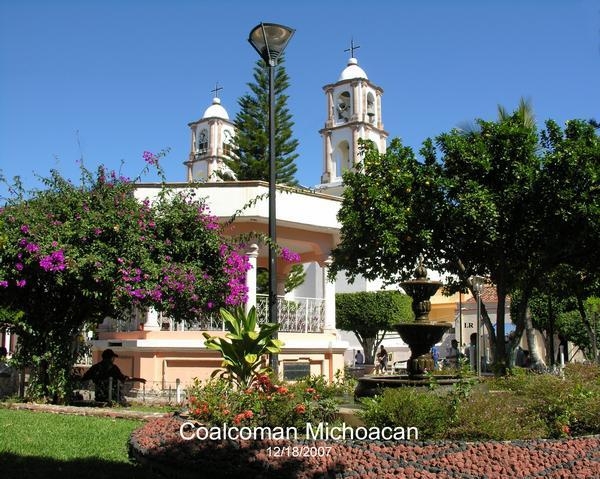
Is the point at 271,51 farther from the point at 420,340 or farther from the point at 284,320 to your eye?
the point at 284,320

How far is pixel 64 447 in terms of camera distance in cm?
750

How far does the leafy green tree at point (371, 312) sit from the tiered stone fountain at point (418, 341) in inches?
866

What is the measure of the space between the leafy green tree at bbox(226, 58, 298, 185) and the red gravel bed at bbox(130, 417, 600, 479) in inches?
965

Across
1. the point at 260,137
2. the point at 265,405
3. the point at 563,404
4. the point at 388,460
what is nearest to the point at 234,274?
the point at 265,405

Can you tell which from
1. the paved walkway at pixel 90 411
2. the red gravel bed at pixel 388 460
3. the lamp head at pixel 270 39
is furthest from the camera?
the paved walkway at pixel 90 411

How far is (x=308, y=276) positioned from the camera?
40.9m

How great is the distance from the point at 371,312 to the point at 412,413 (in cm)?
2608

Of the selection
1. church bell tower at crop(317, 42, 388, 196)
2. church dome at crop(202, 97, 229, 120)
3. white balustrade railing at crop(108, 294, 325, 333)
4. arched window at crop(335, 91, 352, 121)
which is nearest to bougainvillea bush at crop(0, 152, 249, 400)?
white balustrade railing at crop(108, 294, 325, 333)

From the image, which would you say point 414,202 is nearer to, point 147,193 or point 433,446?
point 147,193

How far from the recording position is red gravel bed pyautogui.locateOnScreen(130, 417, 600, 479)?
17.4 ft

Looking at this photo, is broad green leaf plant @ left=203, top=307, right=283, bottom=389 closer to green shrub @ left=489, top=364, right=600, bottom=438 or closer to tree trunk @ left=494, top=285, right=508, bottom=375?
green shrub @ left=489, top=364, right=600, bottom=438

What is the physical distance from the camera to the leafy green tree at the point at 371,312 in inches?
1254

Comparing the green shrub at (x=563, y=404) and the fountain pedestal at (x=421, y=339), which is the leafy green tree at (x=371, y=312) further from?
the green shrub at (x=563, y=404)

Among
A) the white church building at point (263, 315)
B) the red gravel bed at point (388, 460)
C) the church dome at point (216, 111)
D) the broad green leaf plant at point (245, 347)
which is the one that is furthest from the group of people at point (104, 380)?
the church dome at point (216, 111)
